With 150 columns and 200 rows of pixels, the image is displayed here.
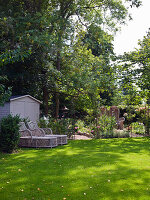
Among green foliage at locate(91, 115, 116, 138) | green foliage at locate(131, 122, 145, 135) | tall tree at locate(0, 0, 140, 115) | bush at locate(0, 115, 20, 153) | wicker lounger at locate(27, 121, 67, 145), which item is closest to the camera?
bush at locate(0, 115, 20, 153)

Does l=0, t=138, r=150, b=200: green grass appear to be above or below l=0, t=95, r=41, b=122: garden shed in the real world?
below

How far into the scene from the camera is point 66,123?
13102mm

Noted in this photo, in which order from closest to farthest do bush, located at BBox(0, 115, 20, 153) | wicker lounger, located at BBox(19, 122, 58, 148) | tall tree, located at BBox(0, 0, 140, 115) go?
bush, located at BBox(0, 115, 20, 153) → wicker lounger, located at BBox(19, 122, 58, 148) → tall tree, located at BBox(0, 0, 140, 115)

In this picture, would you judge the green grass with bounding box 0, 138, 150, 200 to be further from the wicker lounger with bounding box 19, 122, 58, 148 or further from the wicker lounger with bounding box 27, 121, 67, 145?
the wicker lounger with bounding box 27, 121, 67, 145

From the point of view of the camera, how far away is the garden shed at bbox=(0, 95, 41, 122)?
10406 mm

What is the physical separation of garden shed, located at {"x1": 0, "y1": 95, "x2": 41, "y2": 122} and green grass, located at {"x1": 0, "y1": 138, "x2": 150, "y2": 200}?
8.08 ft

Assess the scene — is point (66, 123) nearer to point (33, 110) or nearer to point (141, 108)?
point (33, 110)

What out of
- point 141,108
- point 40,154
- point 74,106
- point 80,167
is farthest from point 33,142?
point 141,108

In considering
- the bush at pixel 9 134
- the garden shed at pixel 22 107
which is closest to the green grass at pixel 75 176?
the bush at pixel 9 134

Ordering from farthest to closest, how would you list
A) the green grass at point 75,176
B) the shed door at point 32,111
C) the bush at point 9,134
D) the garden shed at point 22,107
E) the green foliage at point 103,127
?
1. the green foliage at point 103,127
2. the shed door at point 32,111
3. the garden shed at point 22,107
4. the bush at point 9,134
5. the green grass at point 75,176

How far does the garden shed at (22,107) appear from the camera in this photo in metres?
10.4

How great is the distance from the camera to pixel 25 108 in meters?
11.6

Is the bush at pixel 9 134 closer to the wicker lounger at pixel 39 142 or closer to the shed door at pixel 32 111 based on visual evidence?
the wicker lounger at pixel 39 142

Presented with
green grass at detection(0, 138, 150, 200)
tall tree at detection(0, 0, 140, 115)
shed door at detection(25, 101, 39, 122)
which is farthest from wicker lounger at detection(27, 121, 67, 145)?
tall tree at detection(0, 0, 140, 115)
